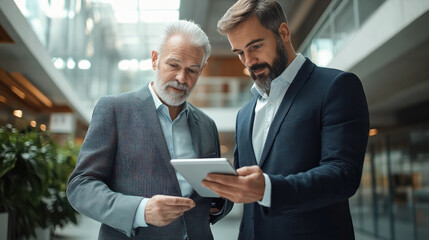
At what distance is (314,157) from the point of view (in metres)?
1.45

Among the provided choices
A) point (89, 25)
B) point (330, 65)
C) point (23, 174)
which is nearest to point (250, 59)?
point (23, 174)

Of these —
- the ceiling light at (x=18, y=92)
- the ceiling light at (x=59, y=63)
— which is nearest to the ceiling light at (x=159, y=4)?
the ceiling light at (x=59, y=63)

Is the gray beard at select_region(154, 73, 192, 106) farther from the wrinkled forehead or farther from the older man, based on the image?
the wrinkled forehead

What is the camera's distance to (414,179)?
6.41 m

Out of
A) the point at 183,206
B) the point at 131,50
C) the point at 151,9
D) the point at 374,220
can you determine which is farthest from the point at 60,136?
the point at 183,206

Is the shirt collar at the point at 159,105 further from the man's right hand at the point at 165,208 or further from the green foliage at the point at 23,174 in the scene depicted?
the green foliage at the point at 23,174

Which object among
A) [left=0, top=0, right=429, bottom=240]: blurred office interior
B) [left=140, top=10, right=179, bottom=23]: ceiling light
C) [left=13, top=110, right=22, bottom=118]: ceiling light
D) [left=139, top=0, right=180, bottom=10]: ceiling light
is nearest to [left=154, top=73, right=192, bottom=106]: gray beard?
[left=0, top=0, right=429, bottom=240]: blurred office interior

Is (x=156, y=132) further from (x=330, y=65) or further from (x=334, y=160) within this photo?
(x=330, y=65)

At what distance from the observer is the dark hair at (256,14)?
164 cm

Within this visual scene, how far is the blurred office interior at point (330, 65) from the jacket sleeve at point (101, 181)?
335 centimetres

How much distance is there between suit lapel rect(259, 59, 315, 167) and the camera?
1.53 m

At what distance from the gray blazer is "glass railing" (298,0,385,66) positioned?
4067mm

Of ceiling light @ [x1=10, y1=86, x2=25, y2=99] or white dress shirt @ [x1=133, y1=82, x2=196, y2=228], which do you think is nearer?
white dress shirt @ [x1=133, y1=82, x2=196, y2=228]

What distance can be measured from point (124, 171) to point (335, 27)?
19.7 ft
